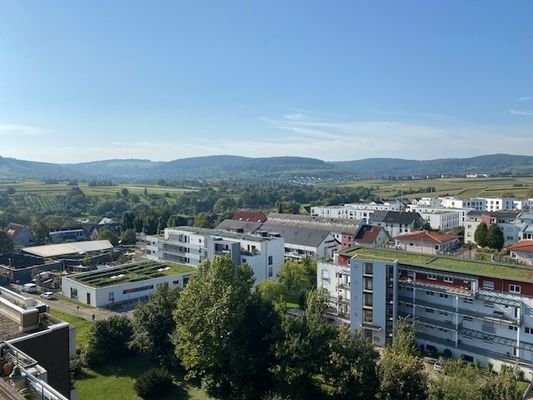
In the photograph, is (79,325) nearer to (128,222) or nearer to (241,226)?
(241,226)

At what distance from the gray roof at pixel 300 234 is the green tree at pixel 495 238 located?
16593mm

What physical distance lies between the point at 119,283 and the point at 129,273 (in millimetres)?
3298

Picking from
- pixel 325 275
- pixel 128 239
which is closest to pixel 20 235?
pixel 128 239

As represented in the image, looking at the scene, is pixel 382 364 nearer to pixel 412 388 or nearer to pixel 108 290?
pixel 412 388

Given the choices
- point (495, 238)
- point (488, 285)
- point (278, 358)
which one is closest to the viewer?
point (278, 358)

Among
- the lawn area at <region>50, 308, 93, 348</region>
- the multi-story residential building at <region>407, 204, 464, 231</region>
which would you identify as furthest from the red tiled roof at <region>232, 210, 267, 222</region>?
the lawn area at <region>50, 308, 93, 348</region>

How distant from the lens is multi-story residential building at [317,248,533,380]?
22203mm

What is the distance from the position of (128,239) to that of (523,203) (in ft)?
202

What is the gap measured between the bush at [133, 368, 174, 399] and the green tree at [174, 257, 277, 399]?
1402 mm

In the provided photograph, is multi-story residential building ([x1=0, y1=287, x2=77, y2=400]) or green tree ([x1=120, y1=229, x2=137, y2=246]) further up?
multi-story residential building ([x1=0, y1=287, x2=77, y2=400])

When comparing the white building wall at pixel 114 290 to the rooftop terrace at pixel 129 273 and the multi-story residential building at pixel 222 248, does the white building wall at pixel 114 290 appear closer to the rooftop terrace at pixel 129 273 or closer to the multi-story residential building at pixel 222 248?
the rooftop terrace at pixel 129 273

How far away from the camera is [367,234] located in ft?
155

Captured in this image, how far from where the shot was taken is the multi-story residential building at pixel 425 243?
4094cm

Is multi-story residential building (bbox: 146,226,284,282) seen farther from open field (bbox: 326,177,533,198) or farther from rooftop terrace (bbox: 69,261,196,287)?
open field (bbox: 326,177,533,198)
